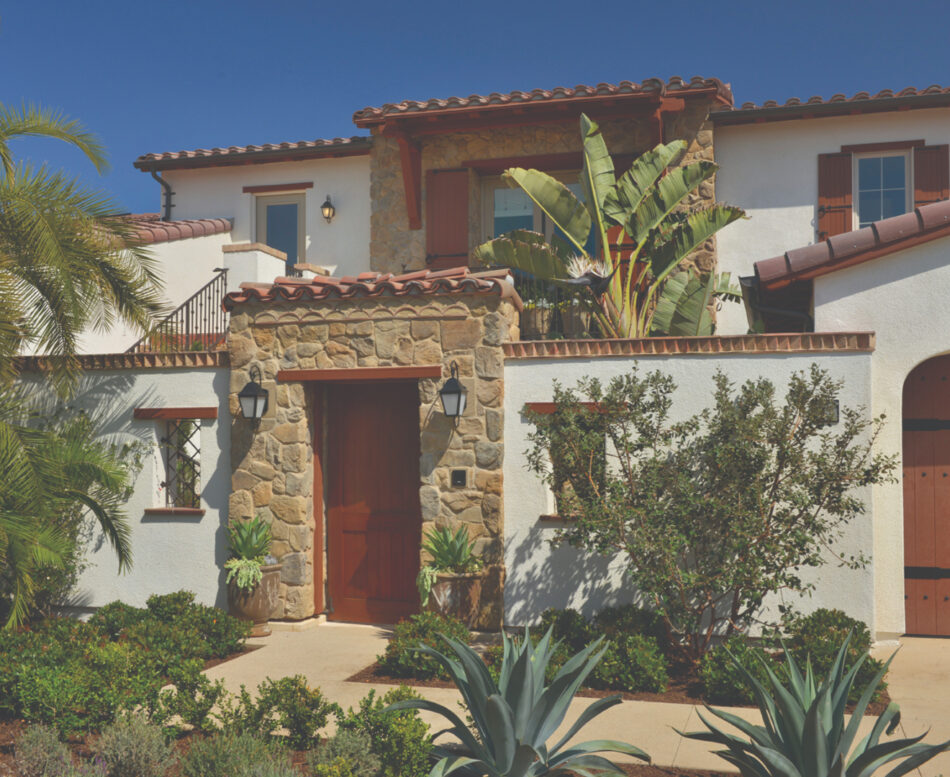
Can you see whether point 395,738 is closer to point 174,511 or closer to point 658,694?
point 658,694

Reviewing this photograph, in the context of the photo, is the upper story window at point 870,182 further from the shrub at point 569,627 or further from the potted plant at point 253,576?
the potted plant at point 253,576

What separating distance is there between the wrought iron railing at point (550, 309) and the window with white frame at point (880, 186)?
4.14m

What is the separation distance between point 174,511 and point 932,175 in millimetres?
10650

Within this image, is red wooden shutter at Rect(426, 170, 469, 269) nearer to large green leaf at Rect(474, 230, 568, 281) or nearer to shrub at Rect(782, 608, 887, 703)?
large green leaf at Rect(474, 230, 568, 281)

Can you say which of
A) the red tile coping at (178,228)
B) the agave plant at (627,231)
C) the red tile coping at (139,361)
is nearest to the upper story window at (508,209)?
the agave plant at (627,231)

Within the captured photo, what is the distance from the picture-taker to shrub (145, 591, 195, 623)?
961 cm

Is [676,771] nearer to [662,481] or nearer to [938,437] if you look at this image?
[662,481]

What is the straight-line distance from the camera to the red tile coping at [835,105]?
12727 millimetres

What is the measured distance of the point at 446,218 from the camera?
14.3m

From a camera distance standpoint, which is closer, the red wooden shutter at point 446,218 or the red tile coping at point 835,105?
the red tile coping at point 835,105

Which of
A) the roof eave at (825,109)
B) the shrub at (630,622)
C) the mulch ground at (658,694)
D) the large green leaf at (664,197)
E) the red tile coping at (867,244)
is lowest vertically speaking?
the mulch ground at (658,694)

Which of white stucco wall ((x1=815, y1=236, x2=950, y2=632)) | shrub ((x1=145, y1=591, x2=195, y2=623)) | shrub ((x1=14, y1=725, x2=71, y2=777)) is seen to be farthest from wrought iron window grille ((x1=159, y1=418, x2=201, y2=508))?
white stucco wall ((x1=815, y1=236, x2=950, y2=632))

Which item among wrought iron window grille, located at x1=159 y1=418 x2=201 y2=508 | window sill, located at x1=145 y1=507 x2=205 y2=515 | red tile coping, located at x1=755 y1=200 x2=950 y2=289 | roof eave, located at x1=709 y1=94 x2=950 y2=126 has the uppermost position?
roof eave, located at x1=709 y1=94 x2=950 y2=126

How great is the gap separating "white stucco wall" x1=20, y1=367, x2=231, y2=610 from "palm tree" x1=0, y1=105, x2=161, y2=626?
0.92ft
